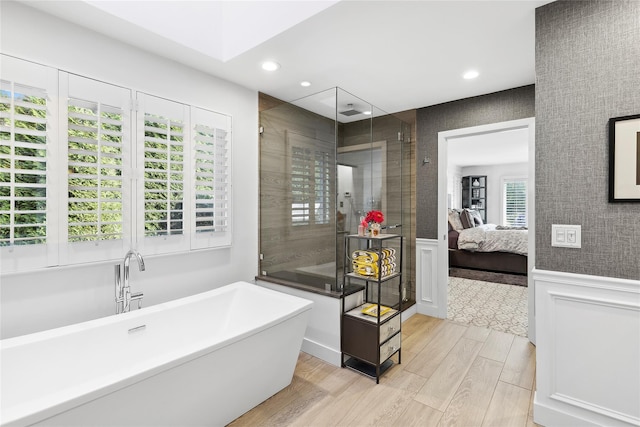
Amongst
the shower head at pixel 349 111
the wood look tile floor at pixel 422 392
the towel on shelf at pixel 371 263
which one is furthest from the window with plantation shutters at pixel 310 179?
the wood look tile floor at pixel 422 392

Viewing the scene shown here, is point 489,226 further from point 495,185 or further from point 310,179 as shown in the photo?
point 310,179

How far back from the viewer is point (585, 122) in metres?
1.66

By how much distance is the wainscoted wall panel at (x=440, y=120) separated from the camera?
2967 mm

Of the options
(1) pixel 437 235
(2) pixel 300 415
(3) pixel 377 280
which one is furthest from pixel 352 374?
(1) pixel 437 235

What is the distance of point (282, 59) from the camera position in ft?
7.85

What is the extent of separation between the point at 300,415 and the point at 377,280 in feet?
3.36

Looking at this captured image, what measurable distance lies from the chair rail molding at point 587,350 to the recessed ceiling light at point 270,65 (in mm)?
2332

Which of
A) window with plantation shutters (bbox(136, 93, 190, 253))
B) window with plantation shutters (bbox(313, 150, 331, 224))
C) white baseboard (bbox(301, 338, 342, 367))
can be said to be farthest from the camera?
window with plantation shutters (bbox(313, 150, 331, 224))

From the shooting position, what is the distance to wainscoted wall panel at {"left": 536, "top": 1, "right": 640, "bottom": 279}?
5.11ft

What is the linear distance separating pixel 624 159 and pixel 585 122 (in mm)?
262

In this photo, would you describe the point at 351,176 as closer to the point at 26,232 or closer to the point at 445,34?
the point at 445,34

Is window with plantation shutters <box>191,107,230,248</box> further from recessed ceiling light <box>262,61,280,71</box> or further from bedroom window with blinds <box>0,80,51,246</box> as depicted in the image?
bedroom window with blinds <box>0,80,51,246</box>

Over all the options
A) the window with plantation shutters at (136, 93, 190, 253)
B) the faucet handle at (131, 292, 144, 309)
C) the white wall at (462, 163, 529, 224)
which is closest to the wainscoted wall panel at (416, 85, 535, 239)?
the window with plantation shutters at (136, 93, 190, 253)

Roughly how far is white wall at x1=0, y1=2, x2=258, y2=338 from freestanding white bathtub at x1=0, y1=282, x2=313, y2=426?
25 cm
